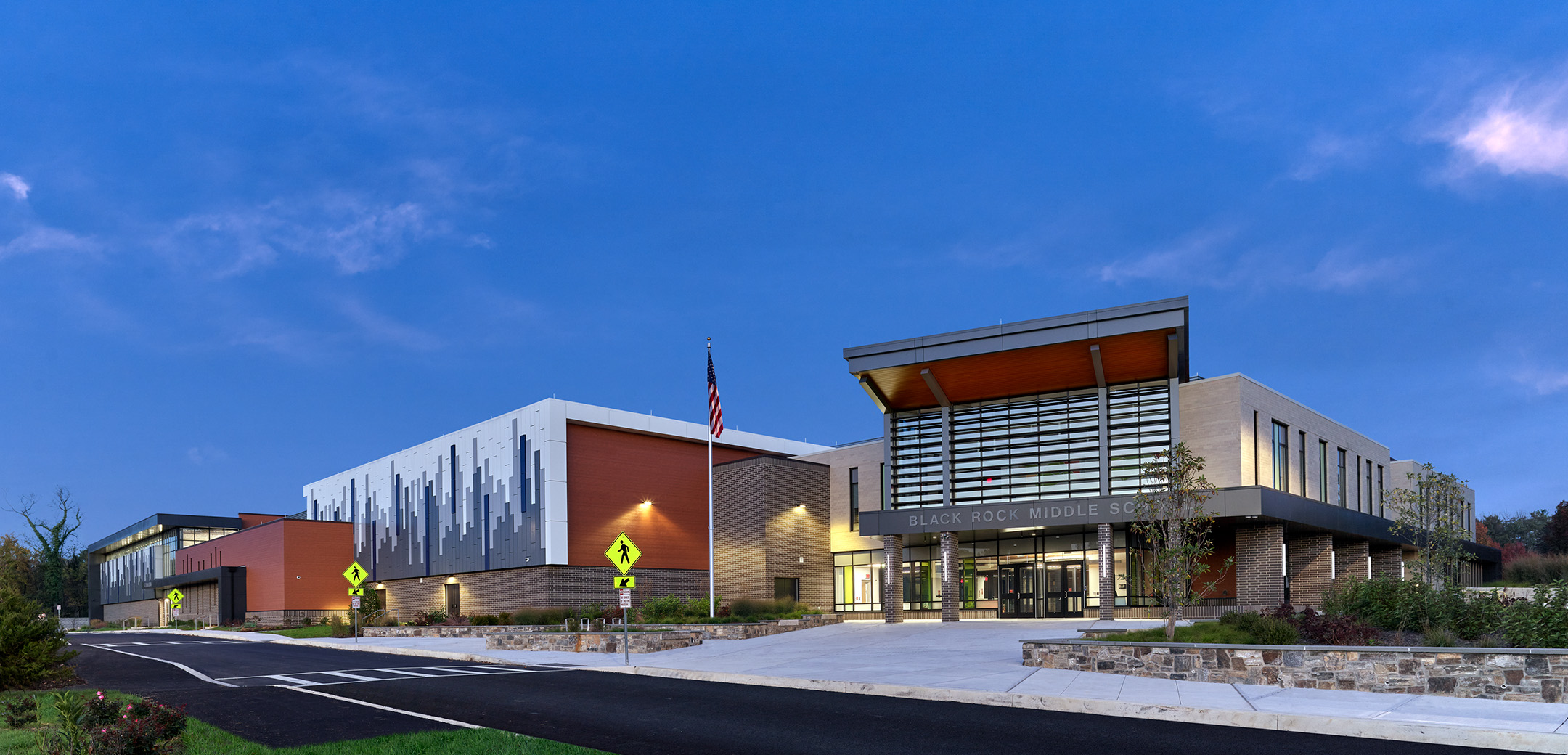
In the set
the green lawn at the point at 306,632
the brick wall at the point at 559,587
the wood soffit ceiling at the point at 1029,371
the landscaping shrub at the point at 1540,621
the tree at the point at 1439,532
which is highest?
the wood soffit ceiling at the point at 1029,371

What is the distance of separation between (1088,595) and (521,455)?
1076 inches

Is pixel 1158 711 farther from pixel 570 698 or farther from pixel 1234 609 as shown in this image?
pixel 1234 609

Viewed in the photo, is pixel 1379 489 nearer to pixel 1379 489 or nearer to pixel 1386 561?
pixel 1379 489

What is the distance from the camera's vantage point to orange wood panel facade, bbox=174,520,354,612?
67.5m

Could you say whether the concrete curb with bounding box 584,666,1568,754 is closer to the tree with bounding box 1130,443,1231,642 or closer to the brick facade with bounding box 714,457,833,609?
the tree with bounding box 1130,443,1231,642

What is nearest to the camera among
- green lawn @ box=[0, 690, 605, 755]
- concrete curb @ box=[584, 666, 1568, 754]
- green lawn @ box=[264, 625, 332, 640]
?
green lawn @ box=[0, 690, 605, 755]

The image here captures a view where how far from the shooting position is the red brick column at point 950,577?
39781 millimetres

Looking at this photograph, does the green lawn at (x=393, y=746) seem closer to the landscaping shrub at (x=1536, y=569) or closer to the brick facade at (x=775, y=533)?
the brick facade at (x=775, y=533)

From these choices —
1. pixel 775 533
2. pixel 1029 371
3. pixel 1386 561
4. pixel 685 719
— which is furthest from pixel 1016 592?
pixel 685 719

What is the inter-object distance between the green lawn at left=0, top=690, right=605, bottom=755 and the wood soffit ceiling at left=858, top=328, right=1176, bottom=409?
88.9 ft

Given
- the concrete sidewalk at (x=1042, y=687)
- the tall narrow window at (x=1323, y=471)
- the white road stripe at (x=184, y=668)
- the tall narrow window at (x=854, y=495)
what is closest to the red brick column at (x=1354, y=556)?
the tall narrow window at (x=1323, y=471)

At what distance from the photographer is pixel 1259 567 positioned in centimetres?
3650

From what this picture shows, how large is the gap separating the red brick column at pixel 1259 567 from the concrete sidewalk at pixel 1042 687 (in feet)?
17.8

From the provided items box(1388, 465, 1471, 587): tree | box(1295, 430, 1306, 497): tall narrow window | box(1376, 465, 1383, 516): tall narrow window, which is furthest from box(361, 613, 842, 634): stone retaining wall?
box(1376, 465, 1383, 516): tall narrow window
